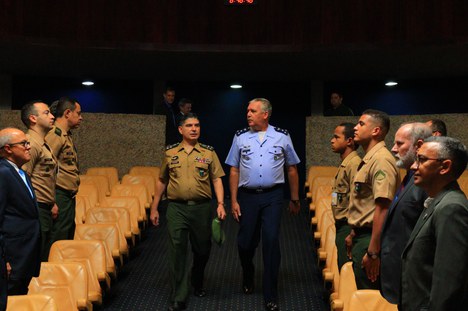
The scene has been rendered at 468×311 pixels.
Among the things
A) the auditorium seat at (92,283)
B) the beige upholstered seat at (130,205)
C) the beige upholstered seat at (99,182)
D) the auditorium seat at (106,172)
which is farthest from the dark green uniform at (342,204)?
the auditorium seat at (106,172)

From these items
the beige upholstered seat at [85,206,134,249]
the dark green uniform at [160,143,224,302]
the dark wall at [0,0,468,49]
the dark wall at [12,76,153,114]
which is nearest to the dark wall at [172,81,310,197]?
the dark wall at [12,76,153,114]

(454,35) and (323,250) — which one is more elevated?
(454,35)

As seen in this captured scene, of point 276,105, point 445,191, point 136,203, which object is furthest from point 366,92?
point 445,191

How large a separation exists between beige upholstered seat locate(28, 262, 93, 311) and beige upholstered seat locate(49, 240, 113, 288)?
1.46 feet

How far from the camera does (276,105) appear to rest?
10.9 meters

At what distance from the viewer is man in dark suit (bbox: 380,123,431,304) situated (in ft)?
10.5

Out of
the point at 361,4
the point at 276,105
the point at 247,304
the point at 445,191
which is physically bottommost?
the point at 247,304

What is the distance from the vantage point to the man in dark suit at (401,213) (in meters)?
3.20

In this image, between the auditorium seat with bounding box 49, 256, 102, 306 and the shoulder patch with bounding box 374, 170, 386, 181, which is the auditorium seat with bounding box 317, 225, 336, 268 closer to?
the shoulder patch with bounding box 374, 170, 386, 181

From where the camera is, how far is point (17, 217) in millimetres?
3906

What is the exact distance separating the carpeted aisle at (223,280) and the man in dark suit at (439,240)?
2.41 metres

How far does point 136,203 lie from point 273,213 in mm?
1772

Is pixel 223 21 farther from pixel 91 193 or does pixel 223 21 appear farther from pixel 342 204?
pixel 342 204

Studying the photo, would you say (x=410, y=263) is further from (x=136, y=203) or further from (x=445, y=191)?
(x=136, y=203)
